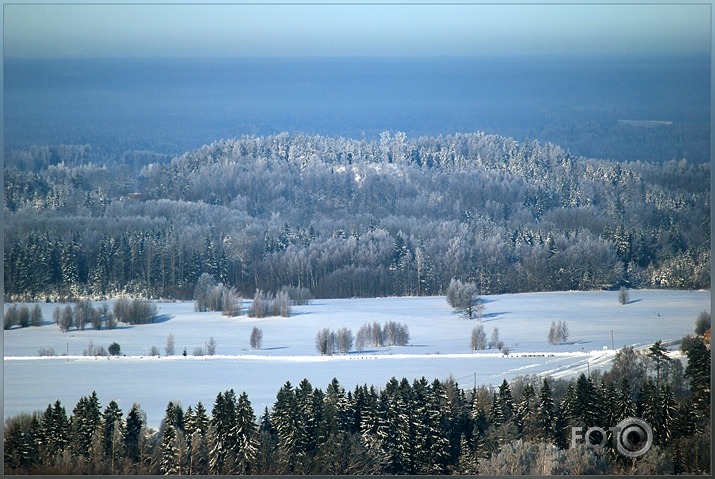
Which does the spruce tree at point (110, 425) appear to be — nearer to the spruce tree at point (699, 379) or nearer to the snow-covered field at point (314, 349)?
the snow-covered field at point (314, 349)

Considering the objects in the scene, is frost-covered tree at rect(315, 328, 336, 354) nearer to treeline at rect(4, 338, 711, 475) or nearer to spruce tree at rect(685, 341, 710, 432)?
treeline at rect(4, 338, 711, 475)

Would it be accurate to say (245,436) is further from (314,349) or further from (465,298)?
(465,298)

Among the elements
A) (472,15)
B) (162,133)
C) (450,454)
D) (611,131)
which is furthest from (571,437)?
(162,133)

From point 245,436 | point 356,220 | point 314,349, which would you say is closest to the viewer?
point 245,436

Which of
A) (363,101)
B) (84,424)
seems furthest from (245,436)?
(363,101)

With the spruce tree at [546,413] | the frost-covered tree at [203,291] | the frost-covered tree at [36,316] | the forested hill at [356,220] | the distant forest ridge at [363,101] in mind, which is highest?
the distant forest ridge at [363,101]

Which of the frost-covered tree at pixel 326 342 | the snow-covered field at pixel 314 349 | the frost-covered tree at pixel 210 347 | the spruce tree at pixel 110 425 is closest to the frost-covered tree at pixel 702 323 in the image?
the snow-covered field at pixel 314 349

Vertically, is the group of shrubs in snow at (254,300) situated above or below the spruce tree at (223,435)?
above
